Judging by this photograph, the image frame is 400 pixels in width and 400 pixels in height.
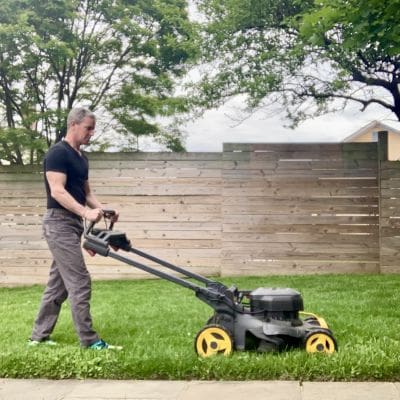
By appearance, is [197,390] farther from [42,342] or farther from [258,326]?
[42,342]

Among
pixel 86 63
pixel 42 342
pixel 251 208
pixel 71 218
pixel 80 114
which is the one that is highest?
pixel 86 63

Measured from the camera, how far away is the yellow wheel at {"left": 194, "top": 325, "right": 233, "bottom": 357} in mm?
3918

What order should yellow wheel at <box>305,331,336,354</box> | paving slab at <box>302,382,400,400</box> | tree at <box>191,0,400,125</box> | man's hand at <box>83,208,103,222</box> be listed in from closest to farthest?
paving slab at <box>302,382,400,400</box>, yellow wheel at <box>305,331,336,354</box>, man's hand at <box>83,208,103,222</box>, tree at <box>191,0,400,125</box>

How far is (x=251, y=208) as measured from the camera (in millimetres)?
8688

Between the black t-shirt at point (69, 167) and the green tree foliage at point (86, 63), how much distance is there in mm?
4576

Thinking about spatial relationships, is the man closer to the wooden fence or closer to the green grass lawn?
the green grass lawn

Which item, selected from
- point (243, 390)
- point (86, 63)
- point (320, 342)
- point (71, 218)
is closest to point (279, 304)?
point (320, 342)

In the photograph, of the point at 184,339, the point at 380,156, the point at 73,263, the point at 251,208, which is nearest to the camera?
the point at 73,263

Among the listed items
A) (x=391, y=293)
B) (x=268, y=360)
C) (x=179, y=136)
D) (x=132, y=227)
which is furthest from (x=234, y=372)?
(x=179, y=136)

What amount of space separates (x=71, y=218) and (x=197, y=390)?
67.6 inches

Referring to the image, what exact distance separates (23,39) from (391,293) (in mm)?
6172

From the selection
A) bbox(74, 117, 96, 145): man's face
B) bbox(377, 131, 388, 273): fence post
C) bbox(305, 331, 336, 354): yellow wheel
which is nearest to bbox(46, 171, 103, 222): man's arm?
bbox(74, 117, 96, 145): man's face

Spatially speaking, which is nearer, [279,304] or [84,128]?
[279,304]

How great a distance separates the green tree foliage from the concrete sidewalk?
5895mm
